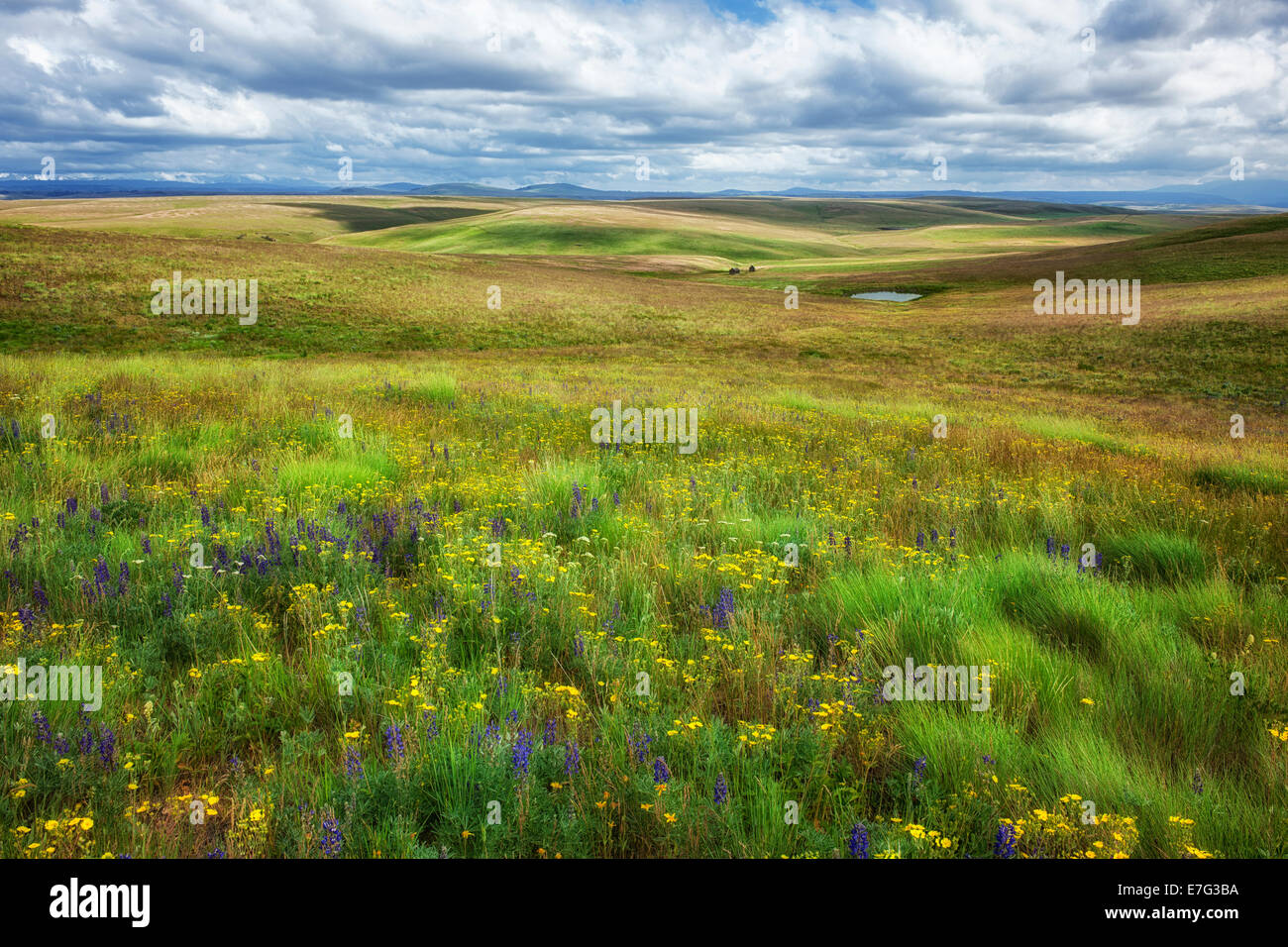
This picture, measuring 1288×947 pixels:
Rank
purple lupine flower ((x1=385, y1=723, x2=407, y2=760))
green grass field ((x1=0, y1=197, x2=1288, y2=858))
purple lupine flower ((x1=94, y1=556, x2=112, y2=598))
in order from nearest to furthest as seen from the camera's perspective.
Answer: green grass field ((x1=0, y1=197, x2=1288, y2=858))
purple lupine flower ((x1=385, y1=723, x2=407, y2=760))
purple lupine flower ((x1=94, y1=556, x2=112, y2=598))

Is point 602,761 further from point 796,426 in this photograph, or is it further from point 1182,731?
point 796,426

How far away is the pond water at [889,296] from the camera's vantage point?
72.5 meters

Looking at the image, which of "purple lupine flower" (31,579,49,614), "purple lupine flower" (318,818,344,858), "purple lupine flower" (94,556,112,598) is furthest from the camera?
"purple lupine flower" (94,556,112,598)

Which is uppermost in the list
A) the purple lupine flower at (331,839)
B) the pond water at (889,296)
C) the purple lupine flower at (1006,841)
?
the pond water at (889,296)

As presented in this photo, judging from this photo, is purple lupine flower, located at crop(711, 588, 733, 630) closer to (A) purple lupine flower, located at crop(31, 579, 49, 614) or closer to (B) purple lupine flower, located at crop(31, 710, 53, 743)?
(B) purple lupine flower, located at crop(31, 710, 53, 743)

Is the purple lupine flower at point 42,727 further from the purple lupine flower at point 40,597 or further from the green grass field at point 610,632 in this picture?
the purple lupine flower at point 40,597

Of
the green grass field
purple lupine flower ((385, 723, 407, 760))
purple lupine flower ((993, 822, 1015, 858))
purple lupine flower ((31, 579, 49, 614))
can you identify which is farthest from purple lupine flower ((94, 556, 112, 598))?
purple lupine flower ((993, 822, 1015, 858))

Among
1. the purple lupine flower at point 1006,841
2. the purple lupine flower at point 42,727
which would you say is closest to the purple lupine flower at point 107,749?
the purple lupine flower at point 42,727

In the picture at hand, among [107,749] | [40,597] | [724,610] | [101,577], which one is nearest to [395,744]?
[107,749]

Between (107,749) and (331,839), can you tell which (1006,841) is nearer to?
(331,839)

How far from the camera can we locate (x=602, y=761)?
2816mm

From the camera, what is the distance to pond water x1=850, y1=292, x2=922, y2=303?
7249 cm
